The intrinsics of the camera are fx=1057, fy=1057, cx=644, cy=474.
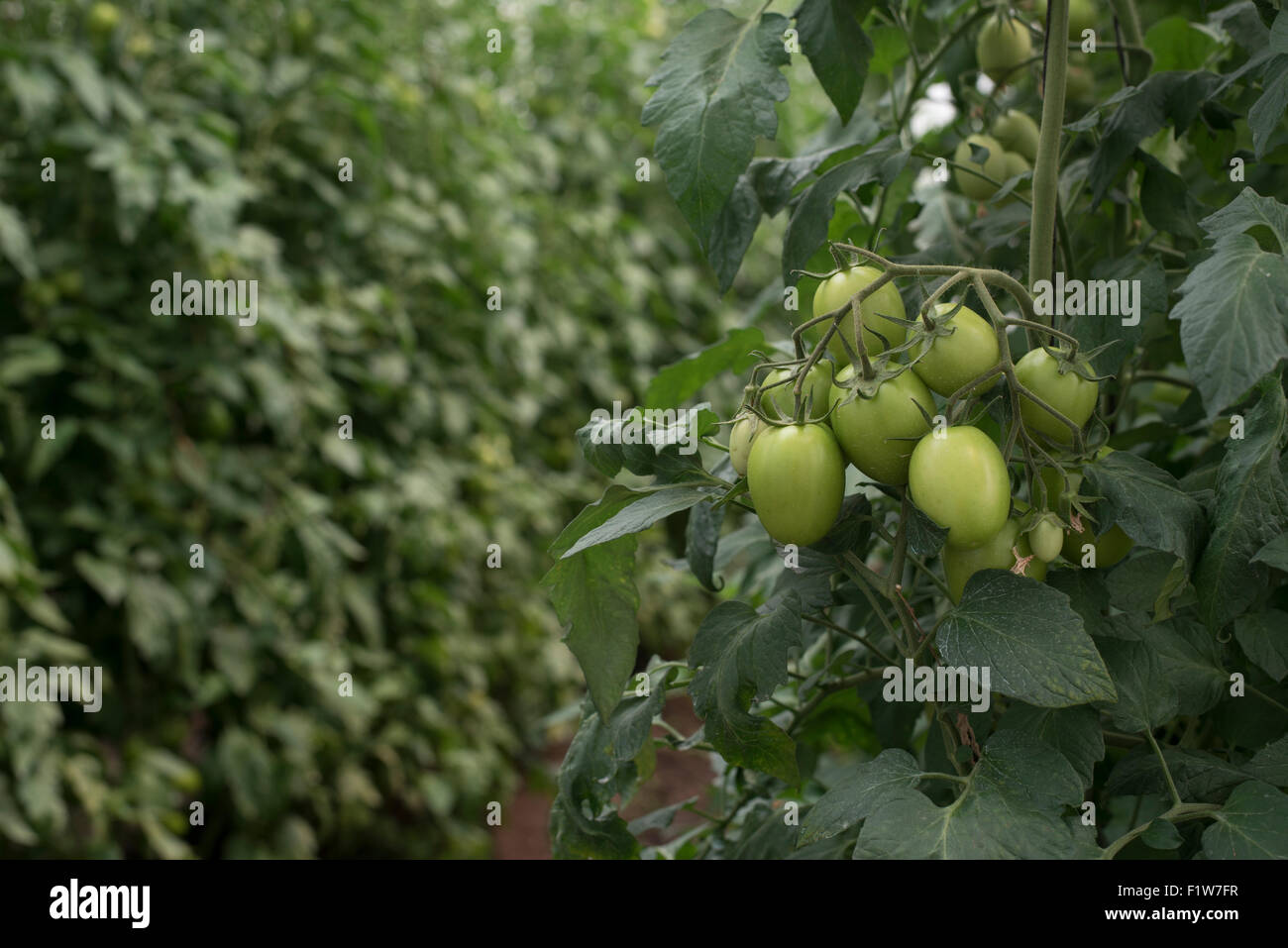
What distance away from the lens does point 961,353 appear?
1.60ft

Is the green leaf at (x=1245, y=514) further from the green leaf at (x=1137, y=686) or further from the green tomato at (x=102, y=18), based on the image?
the green tomato at (x=102, y=18)

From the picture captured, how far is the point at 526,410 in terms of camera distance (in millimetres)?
2527

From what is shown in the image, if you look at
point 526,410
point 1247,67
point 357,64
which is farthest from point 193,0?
point 1247,67

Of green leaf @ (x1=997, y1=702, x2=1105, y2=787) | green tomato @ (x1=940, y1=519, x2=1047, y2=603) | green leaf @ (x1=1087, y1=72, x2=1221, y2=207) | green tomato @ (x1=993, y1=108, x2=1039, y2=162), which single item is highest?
green tomato @ (x1=993, y1=108, x2=1039, y2=162)

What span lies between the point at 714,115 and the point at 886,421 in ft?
0.69

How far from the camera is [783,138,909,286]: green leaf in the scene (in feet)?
2.11

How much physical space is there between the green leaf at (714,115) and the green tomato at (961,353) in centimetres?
15

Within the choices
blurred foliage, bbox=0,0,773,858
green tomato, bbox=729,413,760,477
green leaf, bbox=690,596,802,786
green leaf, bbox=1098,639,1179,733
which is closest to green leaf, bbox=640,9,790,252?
green tomato, bbox=729,413,760,477

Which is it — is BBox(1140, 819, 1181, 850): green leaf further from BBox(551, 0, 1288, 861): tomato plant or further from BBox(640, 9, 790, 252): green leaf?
BBox(640, 9, 790, 252): green leaf

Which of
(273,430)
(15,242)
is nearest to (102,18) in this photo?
(15,242)

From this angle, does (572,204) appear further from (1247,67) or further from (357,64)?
(1247,67)

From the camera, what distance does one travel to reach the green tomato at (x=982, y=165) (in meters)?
0.75

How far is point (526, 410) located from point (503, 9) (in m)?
1.22

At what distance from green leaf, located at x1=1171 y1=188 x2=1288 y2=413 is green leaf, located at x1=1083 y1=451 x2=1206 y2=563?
92 millimetres
